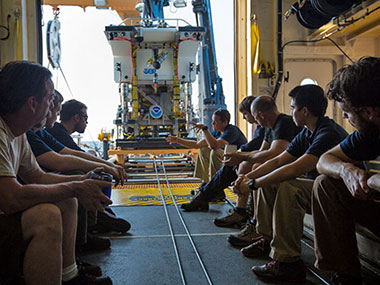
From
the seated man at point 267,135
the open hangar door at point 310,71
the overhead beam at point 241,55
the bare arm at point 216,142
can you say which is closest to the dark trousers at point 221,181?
the seated man at point 267,135

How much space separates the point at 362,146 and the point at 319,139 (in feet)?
1.28

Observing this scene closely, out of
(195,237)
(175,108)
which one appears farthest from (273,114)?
(175,108)

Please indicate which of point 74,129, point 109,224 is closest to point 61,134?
point 74,129

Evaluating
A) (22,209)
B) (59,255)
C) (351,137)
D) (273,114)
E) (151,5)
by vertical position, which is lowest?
(59,255)

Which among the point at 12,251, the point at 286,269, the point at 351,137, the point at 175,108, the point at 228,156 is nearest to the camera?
the point at 12,251

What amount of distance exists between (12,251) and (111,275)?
927mm

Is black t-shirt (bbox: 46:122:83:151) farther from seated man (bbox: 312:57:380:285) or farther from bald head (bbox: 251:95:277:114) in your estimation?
seated man (bbox: 312:57:380:285)

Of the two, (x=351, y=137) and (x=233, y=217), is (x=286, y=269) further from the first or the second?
(x=233, y=217)

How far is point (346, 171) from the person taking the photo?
A: 1568 mm

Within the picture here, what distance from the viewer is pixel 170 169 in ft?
25.0

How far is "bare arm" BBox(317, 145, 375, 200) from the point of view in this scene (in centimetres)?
143

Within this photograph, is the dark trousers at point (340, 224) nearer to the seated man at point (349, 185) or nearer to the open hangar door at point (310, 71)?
the seated man at point (349, 185)

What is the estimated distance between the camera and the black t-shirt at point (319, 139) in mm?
2094

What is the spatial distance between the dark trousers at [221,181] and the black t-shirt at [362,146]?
1.85 metres
